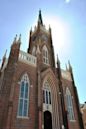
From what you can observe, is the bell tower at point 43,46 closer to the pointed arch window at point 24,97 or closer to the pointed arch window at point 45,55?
the pointed arch window at point 45,55

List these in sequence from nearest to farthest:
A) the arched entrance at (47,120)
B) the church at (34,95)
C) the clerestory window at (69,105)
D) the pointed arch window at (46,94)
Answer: the church at (34,95) → the arched entrance at (47,120) → the pointed arch window at (46,94) → the clerestory window at (69,105)

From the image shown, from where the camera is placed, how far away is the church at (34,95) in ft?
43.4

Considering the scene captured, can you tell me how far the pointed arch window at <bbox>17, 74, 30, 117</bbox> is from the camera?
1393cm

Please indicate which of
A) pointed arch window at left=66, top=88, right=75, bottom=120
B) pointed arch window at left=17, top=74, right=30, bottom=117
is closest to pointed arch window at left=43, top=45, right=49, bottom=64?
pointed arch window at left=66, top=88, right=75, bottom=120

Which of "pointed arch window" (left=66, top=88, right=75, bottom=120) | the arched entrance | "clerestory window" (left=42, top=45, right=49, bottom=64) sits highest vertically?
"clerestory window" (left=42, top=45, right=49, bottom=64)

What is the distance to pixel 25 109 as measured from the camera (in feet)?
46.9

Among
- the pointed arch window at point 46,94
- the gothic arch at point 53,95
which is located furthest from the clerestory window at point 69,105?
the pointed arch window at point 46,94

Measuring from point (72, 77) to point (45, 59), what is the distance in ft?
22.4

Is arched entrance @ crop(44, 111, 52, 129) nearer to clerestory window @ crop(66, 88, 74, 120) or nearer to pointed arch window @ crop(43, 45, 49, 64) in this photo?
clerestory window @ crop(66, 88, 74, 120)

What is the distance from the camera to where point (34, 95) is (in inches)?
623

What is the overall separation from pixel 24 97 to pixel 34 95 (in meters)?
1.52

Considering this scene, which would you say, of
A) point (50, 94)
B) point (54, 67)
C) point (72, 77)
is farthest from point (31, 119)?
point (72, 77)

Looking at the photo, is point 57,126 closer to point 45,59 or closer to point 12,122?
point 12,122

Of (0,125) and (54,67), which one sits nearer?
(0,125)
